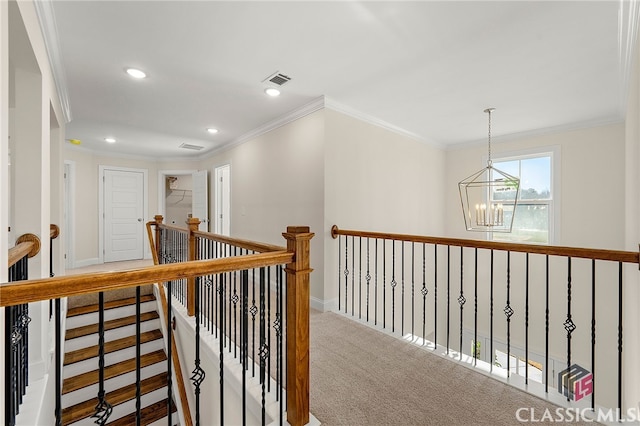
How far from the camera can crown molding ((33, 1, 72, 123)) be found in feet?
6.14

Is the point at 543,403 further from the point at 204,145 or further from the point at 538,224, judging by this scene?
the point at 204,145

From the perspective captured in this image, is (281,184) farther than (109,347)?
Yes

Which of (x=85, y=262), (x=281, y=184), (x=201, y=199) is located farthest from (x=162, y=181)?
(x=281, y=184)

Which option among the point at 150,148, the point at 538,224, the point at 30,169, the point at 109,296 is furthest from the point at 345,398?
the point at 150,148

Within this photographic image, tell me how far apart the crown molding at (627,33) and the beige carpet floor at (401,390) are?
2383 millimetres

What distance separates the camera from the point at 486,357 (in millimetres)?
5344

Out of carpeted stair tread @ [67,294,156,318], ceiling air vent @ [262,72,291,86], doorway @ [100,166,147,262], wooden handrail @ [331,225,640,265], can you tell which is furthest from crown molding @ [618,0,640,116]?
doorway @ [100,166,147,262]

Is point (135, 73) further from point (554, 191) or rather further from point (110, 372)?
point (554, 191)

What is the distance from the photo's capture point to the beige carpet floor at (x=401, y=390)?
1659 millimetres

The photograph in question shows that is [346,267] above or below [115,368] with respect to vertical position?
above

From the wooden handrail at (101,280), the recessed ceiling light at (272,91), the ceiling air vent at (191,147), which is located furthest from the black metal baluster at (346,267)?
the ceiling air vent at (191,147)

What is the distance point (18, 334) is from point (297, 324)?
1.37 metres

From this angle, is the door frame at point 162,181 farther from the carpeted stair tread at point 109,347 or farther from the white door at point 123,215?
the carpeted stair tread at point 109,347

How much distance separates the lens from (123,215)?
632cm
